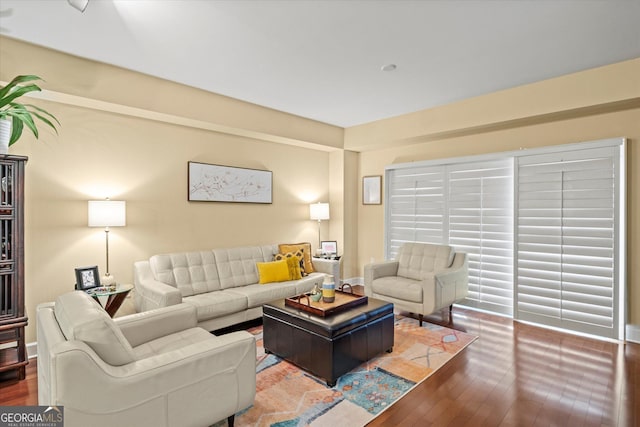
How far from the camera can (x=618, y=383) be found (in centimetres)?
262

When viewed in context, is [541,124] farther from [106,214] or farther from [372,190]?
[106,214]

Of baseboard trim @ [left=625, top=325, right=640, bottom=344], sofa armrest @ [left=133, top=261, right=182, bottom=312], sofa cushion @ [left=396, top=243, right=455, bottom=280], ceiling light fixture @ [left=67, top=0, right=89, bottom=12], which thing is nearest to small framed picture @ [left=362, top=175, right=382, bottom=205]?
sofa cushion @ [left=396, top=243, right=455, bottom=280]

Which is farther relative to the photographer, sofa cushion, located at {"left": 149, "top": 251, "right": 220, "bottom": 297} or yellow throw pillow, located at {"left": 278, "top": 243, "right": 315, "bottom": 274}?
yellow throw pillow, located at {"left": 278, "top": 243, "right": 315, "bottom": 274}

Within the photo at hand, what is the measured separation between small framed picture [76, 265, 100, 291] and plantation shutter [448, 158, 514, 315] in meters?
4.35

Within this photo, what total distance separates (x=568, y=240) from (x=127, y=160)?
499 cm

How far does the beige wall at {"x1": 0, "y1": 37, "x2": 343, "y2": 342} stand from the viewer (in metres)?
3.10

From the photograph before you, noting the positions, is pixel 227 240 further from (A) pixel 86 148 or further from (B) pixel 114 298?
(A) pixel 86 148

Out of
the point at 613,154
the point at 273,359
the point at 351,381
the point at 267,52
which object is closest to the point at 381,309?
the point at 351,381

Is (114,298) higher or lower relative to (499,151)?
lower

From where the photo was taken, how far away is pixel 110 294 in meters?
3.01

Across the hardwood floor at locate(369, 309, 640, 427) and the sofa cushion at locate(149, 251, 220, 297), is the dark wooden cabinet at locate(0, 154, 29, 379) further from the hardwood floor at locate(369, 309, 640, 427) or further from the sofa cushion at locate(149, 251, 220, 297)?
the hardwood floor at locate(369, 309, 640, 427)

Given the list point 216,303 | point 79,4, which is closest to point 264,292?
point 216,303

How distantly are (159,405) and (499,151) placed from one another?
14.6ft

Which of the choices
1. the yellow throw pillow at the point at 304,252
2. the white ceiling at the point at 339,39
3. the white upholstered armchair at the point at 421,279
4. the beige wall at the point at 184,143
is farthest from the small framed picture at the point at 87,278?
the white upholstered armchair at the point at 421,279
